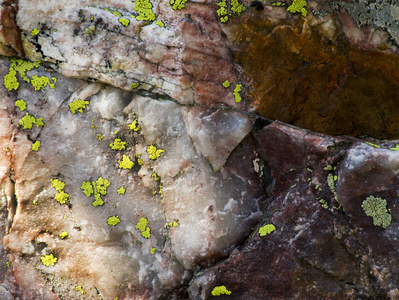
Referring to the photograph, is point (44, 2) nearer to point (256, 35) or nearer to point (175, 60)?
point (175, 60)

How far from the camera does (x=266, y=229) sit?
341 centimetres

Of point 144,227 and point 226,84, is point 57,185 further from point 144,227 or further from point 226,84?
point 226,84

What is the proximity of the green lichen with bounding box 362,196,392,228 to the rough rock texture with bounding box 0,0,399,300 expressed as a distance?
0.72 metres

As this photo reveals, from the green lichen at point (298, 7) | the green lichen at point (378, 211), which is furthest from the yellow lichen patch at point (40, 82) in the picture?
the green lichen at point (378, 211)

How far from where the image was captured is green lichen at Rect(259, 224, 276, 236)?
11.1ft

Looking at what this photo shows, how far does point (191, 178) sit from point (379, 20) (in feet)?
8.98

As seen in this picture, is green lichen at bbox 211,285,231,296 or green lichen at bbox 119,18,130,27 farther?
green lichen at bbox 119,18,130,27

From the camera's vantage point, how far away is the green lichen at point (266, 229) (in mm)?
3395

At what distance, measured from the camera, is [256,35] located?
3.63 metres

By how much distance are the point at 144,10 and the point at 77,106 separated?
1.33 m

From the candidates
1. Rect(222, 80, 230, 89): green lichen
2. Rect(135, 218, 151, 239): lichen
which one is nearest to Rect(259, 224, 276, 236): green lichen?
Rect(135, 218, 151, 239): lichen

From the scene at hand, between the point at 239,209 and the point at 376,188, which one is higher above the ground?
the point at 376,188

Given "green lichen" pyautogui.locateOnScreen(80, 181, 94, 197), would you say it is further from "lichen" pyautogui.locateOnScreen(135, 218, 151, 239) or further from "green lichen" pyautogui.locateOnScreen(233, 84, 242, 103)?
"green lichen" pyautogui.locateOnScreen(233, 84, 242, 103)

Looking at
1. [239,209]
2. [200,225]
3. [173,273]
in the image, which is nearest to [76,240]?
[173,273]
